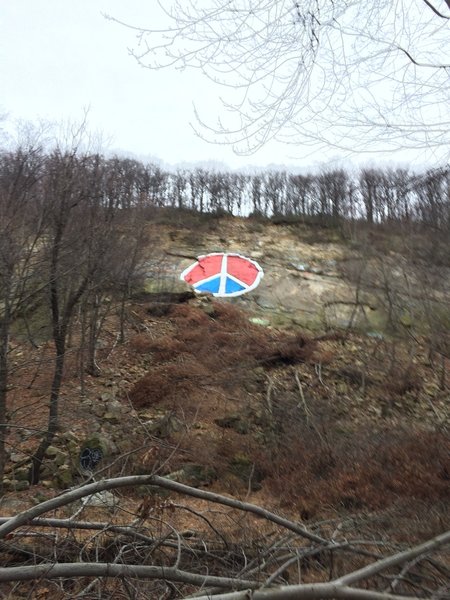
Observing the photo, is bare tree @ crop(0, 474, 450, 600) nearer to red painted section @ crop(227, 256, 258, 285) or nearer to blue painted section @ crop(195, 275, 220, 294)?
blue painted section @ crop(195, 275, 220, 294)

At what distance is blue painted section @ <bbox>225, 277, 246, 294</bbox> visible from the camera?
16.1 meters

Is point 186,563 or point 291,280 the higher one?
point 291,280

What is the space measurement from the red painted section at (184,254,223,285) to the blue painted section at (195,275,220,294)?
26 centimetres

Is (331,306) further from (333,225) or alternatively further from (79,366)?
(79,366)

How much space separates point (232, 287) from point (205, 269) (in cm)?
136

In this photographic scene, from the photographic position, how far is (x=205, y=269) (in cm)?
1703

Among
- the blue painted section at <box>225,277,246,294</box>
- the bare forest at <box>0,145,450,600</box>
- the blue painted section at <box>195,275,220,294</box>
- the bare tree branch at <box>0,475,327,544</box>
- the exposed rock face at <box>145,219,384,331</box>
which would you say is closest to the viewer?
the bare tree branch at <box>0,475,327,544</box>

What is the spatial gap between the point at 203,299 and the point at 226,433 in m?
6.06

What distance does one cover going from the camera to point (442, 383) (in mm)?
11102

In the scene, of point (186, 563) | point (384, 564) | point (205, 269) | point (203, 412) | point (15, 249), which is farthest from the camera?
point (205, 269)

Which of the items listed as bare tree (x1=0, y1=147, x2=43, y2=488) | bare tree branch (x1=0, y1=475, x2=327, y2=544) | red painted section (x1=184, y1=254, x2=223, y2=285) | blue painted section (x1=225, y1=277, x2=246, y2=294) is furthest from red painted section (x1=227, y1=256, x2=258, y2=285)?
bare tree branch (x1=0, y1=475, x2=327, y2=544)

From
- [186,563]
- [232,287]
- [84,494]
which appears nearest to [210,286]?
[232,287]

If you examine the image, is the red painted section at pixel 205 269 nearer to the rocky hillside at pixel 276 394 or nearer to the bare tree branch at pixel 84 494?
the rocky hillside at pixel 276 394

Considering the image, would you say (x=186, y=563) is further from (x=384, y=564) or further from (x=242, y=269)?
(x=242, y=269)
